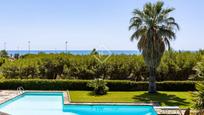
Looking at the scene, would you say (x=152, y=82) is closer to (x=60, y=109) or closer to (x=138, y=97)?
(x=138, y=97)

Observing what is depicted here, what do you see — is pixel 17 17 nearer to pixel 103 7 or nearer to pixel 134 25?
pixel 103 7

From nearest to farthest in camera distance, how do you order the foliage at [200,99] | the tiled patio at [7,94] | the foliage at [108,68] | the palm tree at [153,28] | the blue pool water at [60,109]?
the foliage at [200,99]
the blue pool water at [60,109]
the tiled patio at [7,94]
the palm tree at [153,28]
the foliage at [108,68]

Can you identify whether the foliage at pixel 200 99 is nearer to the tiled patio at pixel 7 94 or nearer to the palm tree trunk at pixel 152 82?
the palm tree trunk at pixel 152 82

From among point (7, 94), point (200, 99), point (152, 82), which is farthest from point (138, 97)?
point (200, 99)

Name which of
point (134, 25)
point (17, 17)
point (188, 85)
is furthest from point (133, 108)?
point (17, 17)

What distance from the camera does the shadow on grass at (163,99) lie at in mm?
21497

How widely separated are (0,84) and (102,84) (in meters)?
8.16

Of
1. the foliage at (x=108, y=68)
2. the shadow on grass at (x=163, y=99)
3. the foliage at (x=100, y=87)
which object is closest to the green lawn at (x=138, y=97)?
the shadow on grass at (x=163, y=99)

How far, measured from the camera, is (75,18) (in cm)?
3634

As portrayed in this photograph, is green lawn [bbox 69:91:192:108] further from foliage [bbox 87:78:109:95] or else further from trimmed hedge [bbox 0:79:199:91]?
trimmed hedge [bbox 0:79:199:91]

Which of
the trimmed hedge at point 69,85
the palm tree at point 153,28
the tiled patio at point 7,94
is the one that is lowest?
the tiled patio at point 7,94

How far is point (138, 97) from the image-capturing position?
23859 millimetres

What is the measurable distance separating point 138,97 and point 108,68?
7.63m

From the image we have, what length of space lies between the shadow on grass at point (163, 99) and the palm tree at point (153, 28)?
227 cm
